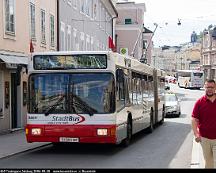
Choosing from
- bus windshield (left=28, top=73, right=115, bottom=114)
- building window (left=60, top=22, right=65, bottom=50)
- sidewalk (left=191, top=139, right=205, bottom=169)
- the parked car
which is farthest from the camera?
the parked car

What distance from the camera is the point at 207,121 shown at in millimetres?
8961

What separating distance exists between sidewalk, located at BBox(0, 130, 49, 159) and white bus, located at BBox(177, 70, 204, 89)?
232 ft

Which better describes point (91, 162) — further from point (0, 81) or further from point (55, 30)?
point (55, 30)

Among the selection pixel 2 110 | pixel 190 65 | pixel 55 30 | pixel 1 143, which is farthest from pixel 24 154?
pixel 190 65

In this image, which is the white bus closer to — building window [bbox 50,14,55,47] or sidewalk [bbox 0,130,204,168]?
building window [bbox 50,14,55,47]

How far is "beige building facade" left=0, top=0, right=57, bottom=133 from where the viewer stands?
20.0m

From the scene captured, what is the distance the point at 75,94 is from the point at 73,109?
1.27ft

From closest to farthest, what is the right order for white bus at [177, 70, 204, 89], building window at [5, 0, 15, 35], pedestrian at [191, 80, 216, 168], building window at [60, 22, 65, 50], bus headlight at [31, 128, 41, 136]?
pedestrian at [191, 80, 216, 168]
bus headlight at [31, 128, 41, 136]
building window at [5, 0, 15, 35]
building window at [60, 22, 65, 50]
white bus at [177, 70, 204, 89]

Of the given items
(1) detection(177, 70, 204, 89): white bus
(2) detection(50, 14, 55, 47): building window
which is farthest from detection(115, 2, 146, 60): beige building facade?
(2) detection(50, 14, 55, 47): building window

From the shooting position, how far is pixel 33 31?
24500 mm

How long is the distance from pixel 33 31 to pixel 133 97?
931cm

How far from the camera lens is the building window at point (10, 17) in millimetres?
20625

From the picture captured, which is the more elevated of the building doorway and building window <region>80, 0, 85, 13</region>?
building window <region>80, 0, 85, 13</region>

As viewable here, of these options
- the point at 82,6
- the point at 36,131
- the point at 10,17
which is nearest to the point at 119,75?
the point at 36,131
